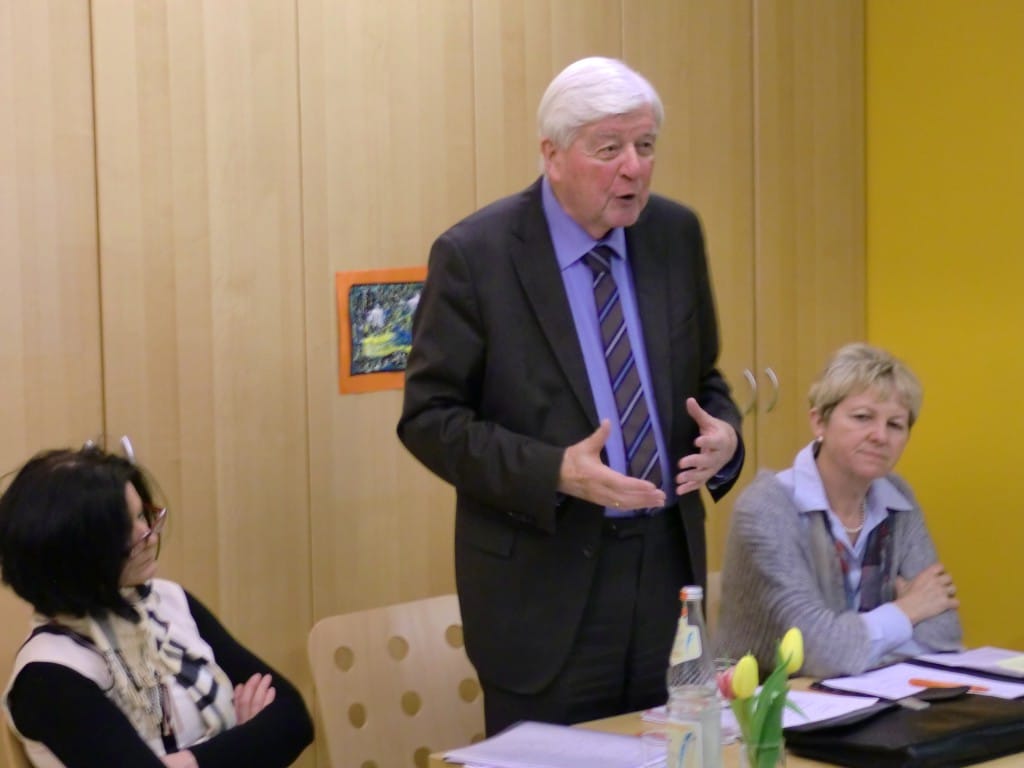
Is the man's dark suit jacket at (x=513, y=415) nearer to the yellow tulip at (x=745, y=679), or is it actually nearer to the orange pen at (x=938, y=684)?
the orange pen at (x=938, y=684)

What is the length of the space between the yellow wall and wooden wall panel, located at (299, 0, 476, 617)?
1.56 meters

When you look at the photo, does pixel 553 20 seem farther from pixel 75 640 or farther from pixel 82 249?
pixel 75 640

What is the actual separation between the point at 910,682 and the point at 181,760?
3.78 ft

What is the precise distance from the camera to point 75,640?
2188mm

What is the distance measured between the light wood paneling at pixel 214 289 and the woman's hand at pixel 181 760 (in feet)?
3.13

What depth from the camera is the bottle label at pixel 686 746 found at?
1.81 metres

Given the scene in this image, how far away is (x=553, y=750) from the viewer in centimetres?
201

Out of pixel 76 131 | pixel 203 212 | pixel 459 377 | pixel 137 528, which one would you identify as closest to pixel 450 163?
pixel 203 212

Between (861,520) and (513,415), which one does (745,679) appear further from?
(861,520)

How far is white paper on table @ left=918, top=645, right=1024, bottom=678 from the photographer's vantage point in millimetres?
2490

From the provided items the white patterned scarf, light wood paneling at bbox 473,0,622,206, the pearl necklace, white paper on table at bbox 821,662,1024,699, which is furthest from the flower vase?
light wood paneling at bbox 473,0,622,206

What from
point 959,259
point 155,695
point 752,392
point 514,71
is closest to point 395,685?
point 155,695

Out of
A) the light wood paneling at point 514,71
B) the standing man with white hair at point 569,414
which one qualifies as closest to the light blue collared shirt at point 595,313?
the standing man with white hair at point 569,414

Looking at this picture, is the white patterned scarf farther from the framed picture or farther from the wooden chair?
the framed picture
